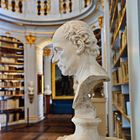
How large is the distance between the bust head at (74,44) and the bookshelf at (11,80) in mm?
6674

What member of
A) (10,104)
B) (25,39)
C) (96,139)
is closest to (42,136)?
(10,104)

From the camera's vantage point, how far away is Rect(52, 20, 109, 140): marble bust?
1.23 meters

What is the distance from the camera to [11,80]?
8.24 metres

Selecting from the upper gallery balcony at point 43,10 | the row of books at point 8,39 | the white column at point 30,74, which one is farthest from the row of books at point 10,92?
the upper gallery balcony at point 43,10

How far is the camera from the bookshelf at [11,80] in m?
7.87

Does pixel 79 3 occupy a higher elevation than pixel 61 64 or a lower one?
higher

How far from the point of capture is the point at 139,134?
3.32 feet

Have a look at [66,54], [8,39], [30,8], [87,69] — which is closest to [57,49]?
[66,54]

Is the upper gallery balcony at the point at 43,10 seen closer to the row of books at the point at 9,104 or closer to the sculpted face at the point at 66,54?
the row of books at the point at 9,104

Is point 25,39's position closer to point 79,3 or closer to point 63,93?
point 79,3

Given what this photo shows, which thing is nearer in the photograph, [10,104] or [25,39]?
[10,104]

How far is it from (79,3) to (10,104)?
410cm

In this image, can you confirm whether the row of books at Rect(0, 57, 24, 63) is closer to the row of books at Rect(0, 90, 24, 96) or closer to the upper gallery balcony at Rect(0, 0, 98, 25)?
the row of books at Rect(0, 90, 24, 96)

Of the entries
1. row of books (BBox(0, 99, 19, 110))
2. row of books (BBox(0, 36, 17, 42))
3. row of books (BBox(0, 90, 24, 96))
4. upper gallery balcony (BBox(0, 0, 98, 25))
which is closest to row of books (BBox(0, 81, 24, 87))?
row of books (BBox(0, 90, 24, 96))
